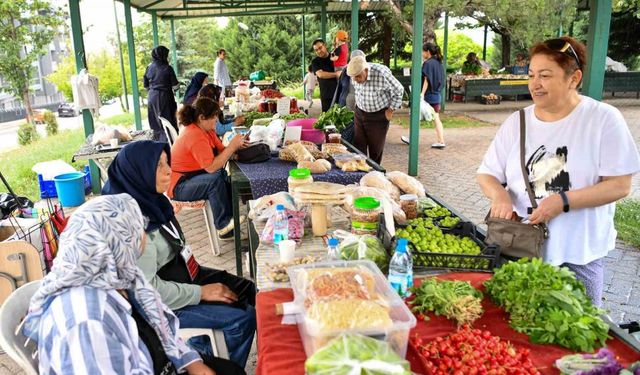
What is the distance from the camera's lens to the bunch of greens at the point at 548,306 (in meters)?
1.59

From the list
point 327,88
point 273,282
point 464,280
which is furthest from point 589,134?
point 327,88

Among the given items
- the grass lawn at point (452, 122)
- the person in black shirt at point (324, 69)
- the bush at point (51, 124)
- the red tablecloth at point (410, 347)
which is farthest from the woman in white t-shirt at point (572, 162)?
the bush at point (51, 124)

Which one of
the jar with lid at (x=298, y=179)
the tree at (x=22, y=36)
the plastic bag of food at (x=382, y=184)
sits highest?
the tree at (x=22, y=36)

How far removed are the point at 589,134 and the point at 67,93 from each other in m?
22.7

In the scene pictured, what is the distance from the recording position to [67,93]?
20828 mm

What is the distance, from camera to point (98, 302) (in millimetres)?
1511

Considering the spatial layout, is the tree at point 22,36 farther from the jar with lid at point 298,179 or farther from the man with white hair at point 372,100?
the jar with lid at point 298,179

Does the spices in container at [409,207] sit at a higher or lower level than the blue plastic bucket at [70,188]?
higher

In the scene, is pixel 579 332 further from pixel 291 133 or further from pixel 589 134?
pixel 291 133

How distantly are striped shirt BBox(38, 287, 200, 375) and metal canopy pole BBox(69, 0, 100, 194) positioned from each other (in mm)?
5898

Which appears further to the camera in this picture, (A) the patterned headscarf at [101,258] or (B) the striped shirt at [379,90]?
(B) the striped shirt at [379,90]

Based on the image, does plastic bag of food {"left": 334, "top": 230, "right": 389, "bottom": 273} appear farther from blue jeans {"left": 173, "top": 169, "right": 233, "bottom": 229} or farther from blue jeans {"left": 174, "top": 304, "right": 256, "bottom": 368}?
blue jeans {"left": 173, "top": 169, "right": 233, "bottom": 229}

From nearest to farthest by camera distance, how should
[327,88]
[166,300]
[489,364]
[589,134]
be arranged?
[489,364], [589,134], [166,300], [327,88]

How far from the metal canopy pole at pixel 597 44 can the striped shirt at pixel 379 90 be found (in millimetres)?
2406
